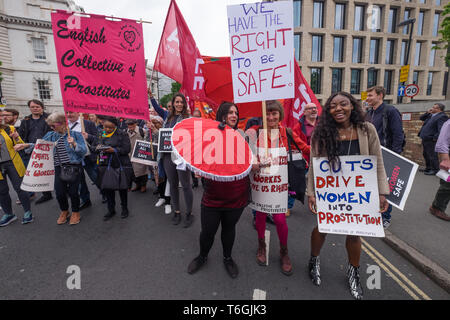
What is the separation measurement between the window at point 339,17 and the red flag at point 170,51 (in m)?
27.9

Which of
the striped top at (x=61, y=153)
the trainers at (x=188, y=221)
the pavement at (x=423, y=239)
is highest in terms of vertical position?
the striped top at (x=61, y=153)

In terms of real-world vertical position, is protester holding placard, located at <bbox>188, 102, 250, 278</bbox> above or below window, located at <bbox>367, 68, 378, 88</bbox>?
below

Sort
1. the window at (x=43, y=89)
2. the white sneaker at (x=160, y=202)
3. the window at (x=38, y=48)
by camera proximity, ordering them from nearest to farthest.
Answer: the white sneaker at (x=160, y=202)
the window at (x=38, y=48)
the window at (x=43, y=89)

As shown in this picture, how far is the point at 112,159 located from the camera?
151 inches

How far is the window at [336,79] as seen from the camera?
25.6m

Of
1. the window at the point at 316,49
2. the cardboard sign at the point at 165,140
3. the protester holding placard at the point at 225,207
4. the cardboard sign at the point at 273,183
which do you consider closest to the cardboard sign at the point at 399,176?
the cardboard sign at the point at 273,183

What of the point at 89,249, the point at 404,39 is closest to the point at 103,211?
the point at 89,249

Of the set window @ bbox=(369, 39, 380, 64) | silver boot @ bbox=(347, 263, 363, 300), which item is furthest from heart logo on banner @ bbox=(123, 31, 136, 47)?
window @ bbox=(369, 39, 380, 64)

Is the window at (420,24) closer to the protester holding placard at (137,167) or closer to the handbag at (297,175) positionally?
the handbag at (297,175)

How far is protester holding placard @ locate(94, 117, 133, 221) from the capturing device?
3.71 meters

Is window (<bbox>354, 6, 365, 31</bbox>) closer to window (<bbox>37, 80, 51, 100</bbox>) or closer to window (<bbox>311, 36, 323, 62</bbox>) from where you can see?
window (<bbox>311, 36, 323, 62</bbox>)

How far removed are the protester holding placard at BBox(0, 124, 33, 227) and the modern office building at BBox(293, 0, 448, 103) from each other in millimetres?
26310
